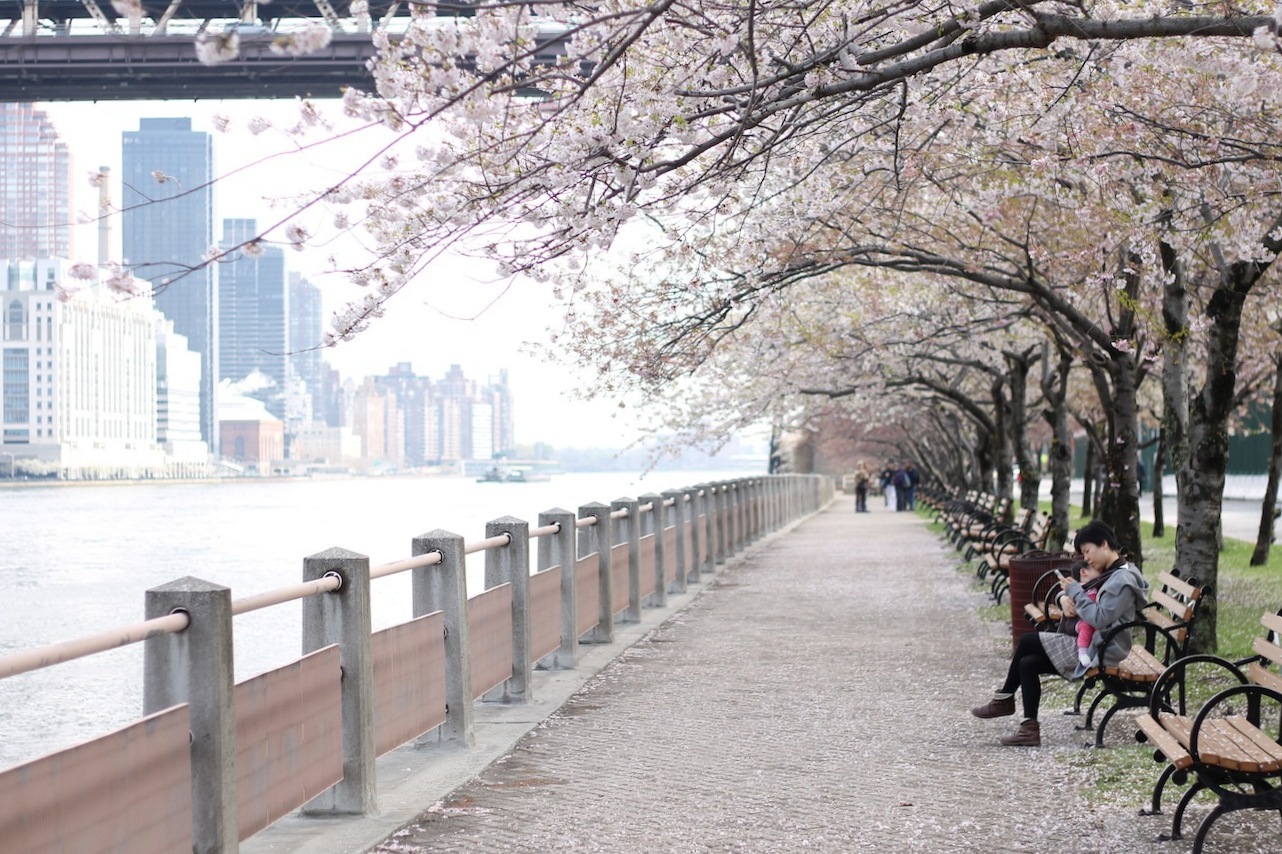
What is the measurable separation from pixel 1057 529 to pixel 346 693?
1526 centimetres

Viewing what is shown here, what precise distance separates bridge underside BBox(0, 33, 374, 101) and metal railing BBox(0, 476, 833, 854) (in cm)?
3425

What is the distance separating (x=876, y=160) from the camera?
45.9ft

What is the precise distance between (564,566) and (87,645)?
7.26 m

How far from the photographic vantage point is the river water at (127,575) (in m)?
19.2

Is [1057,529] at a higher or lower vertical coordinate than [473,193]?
lower

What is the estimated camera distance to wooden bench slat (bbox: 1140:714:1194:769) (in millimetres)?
5934

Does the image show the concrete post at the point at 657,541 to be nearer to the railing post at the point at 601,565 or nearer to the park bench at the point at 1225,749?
the railing post at the point at 601,565

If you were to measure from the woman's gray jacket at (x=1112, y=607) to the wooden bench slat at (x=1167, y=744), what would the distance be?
149cm

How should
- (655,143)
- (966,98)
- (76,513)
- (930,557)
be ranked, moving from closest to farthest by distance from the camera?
1. (655,143)
2. (966,98)
3. (930,557)
4. (76,513)

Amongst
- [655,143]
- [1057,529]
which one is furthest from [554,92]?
[1057,529]

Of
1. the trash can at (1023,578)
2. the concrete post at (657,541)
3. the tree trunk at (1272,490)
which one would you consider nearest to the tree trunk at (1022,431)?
the tree trunk at (1272,490)

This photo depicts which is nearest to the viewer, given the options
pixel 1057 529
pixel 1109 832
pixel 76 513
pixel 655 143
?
pixel 1109 832

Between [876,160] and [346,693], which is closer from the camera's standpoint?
[346,693]

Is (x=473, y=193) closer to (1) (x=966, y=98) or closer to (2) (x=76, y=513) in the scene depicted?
(1) (x=966, y=98)
